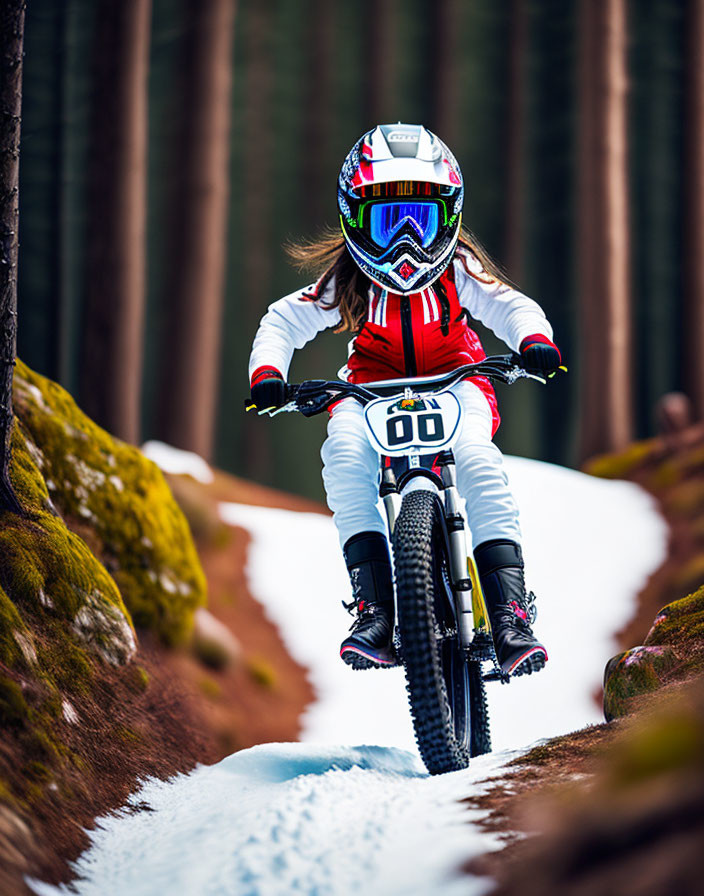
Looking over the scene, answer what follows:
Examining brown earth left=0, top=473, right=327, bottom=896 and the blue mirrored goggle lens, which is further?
the blue mirrored goggle lens

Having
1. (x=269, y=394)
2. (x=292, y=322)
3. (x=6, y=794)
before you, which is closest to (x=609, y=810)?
(x=6, y=794)

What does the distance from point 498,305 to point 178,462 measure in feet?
17.2

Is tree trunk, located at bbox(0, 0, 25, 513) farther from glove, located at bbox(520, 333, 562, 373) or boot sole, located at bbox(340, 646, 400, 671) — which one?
glove, located at bbox(520, 333, 562, 373)

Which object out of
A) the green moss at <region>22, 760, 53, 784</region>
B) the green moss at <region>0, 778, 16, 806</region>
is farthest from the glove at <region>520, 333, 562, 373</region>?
the green moss at <region>0, 778, 16, 806</region>

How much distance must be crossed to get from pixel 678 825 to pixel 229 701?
4.83m

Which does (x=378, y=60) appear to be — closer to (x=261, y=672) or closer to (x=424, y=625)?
(x=261, y=672)

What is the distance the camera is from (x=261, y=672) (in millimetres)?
6473

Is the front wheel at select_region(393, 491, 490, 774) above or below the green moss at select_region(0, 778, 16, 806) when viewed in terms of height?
above

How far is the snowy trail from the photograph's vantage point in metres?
2.36

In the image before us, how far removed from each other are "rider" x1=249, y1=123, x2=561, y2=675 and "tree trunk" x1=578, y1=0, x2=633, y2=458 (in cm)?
722

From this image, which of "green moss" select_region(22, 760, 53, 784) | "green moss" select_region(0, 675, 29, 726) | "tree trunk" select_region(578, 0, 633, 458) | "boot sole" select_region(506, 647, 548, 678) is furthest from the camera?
"tree trunk" select_region(578, 0, 633, 458)

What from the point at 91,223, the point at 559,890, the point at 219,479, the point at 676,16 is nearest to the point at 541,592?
the point at 219,479

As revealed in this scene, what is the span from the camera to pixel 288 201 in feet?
50.0

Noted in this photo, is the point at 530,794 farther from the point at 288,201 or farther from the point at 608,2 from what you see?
the point at 288,201
